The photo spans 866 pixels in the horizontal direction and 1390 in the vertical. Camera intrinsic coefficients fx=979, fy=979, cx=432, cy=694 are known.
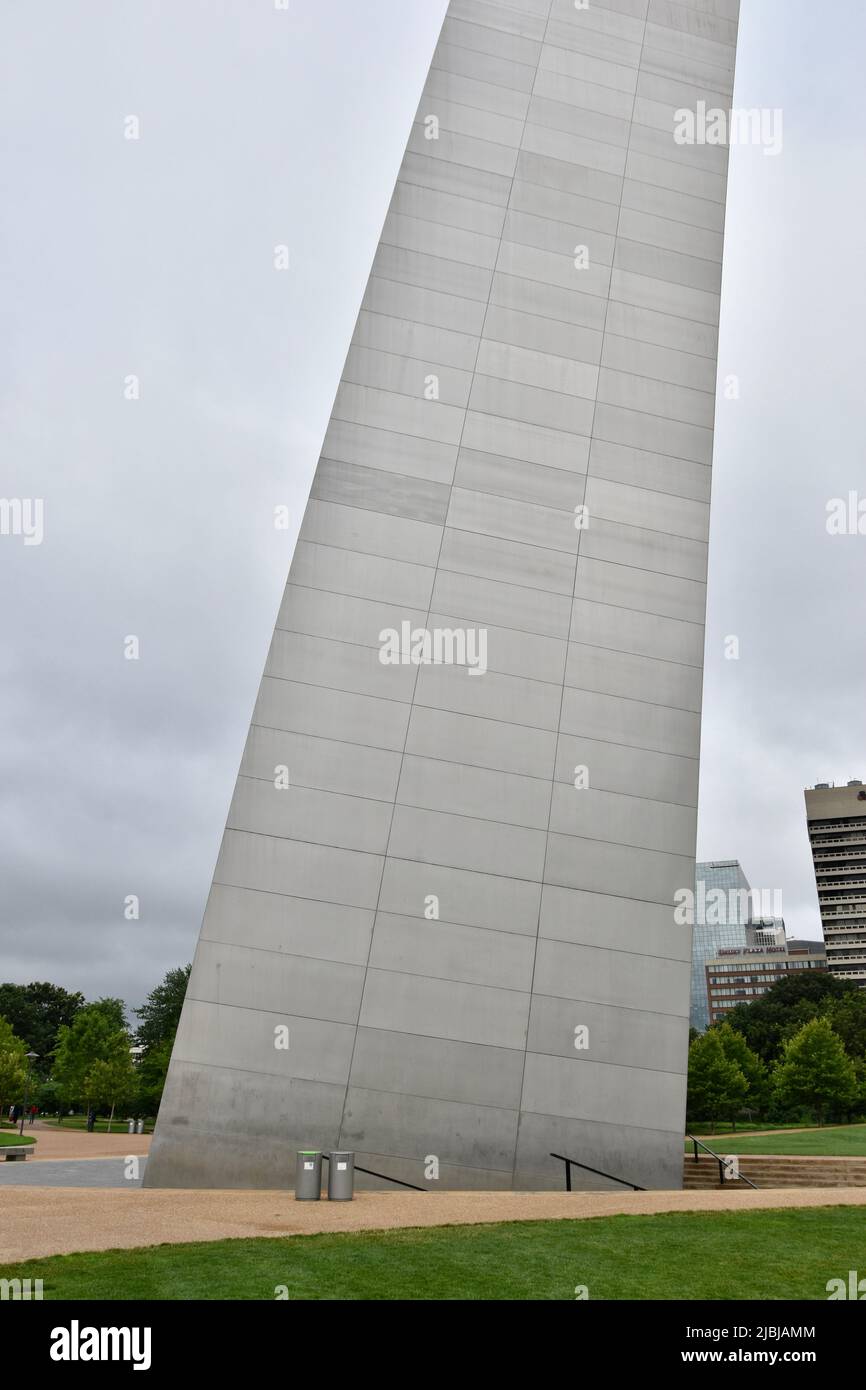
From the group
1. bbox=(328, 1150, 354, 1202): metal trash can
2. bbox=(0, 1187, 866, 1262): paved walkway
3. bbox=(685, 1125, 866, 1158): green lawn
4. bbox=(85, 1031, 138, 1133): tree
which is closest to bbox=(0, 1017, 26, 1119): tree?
bbox=(85, 1031, 138, 1133): tree

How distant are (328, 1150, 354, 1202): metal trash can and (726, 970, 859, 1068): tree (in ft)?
241

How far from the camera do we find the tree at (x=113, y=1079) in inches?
2237

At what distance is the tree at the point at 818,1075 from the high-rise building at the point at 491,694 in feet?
108

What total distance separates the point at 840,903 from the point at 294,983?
18003 centimetres

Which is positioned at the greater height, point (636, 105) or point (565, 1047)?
point (636, 105)

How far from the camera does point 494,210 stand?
2634cm

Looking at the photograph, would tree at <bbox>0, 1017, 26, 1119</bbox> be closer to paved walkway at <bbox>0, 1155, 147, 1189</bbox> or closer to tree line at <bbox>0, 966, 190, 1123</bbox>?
tree line at <bbox>0, 966, 190, 1123</bbox>

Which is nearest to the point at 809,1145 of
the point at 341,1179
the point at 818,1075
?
the point at 341,1179

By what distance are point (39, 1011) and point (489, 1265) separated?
119 meters

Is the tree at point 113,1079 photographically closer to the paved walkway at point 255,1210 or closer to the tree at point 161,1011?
the tree at point 161,1011

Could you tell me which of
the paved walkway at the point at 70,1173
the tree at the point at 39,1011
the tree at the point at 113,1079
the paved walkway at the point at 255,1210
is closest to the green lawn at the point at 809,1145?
the paved walkway at the point at 255,1210

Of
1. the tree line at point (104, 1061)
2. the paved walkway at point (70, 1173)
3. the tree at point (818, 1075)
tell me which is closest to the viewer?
the paved walkway at point (70, 1173)
